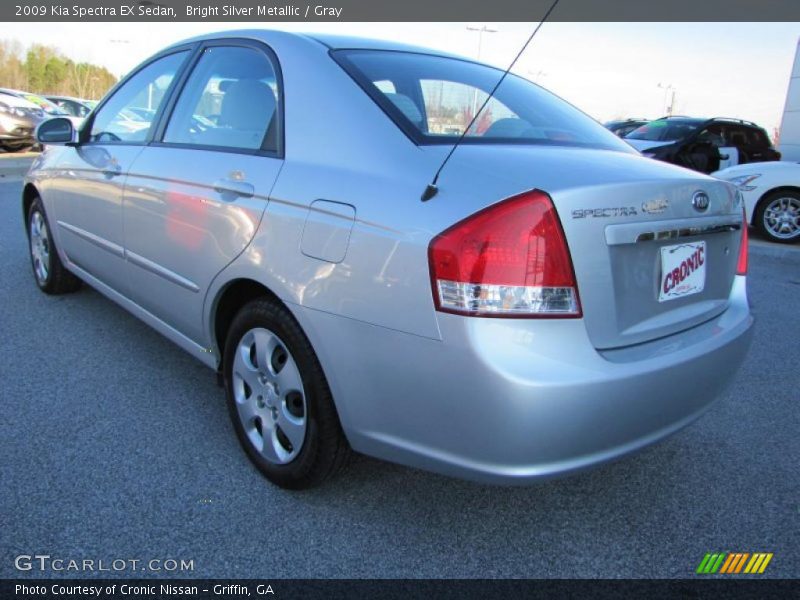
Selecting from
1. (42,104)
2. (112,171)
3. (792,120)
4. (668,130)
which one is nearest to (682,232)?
(112,171)

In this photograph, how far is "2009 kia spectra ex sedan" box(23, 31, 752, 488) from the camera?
159 cm

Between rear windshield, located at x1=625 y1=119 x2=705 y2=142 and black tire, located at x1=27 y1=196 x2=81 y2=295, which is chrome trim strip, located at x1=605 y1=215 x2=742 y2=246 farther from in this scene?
rear windshield, located at x1=625 y1=119 x2=705 y2=142

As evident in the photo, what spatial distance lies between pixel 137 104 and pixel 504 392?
9.06ft

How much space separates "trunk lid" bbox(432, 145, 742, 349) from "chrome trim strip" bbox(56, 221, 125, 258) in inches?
79.0

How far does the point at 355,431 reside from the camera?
1895 millimetres

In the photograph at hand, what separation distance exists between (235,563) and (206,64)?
2.08m

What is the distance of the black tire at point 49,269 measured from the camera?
13.5 ft

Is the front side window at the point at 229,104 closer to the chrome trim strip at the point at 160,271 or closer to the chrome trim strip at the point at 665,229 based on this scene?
the chrome trim strip at the point at 160,271

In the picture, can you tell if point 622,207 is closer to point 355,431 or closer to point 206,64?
point 355,431

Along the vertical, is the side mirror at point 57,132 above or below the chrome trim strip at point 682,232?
above

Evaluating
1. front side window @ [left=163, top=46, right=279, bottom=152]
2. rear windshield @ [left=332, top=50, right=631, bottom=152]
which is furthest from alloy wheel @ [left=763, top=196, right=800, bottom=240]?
front side window @ [left=163, top=46, right=279, bottom=152]

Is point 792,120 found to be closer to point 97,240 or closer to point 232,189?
point 97,240

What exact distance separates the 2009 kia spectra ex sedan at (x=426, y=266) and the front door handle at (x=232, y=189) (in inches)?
0.4
